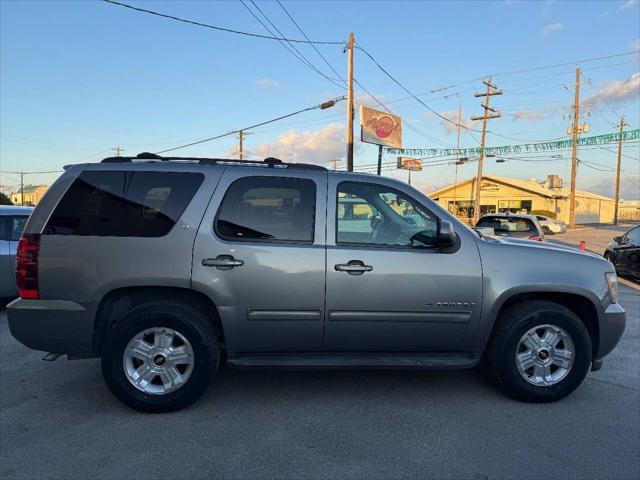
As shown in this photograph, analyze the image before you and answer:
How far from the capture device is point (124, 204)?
140 inches

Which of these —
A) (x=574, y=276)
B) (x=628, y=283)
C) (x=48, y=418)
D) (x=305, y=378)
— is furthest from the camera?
(x=628, y=283)

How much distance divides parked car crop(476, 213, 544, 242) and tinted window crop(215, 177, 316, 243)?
25.2 ft

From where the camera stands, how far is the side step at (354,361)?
3.57 meters

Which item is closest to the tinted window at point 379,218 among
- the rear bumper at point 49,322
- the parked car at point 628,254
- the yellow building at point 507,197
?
the rear bumper at point 49,322

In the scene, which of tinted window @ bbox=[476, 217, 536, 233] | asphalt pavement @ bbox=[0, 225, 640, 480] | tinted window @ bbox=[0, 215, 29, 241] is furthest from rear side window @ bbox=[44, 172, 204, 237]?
tinted window @ bbox=[476, 217, 536, 233]

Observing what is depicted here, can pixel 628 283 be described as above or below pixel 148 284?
below

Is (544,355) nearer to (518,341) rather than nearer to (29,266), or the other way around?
(518,341)

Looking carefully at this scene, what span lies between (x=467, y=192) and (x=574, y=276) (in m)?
54.1

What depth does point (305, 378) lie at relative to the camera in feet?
14.0

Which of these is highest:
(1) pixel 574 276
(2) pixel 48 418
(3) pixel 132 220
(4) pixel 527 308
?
(3) pixel 132 220

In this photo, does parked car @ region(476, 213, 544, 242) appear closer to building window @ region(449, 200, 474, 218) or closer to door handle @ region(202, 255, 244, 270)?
door handle @ region(202, 255, 244, 270)

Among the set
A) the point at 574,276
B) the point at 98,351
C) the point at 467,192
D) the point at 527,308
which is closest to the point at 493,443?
the point at 527,308

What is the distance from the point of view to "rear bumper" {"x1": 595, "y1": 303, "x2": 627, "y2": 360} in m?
3.84

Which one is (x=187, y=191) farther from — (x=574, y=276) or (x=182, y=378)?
(x=574, y=276)
